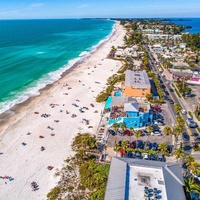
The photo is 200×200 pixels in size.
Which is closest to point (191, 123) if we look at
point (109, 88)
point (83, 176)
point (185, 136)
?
point (185, 136)

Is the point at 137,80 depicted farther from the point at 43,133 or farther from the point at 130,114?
the point at 43,133

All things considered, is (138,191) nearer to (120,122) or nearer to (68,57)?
(120,122)

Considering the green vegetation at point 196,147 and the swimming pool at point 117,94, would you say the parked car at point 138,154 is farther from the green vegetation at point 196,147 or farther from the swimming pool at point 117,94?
the swimming pool at point 117,94

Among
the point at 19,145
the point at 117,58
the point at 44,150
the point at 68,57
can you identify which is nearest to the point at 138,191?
the point at 44,150


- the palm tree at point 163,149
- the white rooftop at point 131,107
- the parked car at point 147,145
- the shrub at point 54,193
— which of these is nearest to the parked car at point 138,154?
the parked car at point 147,145

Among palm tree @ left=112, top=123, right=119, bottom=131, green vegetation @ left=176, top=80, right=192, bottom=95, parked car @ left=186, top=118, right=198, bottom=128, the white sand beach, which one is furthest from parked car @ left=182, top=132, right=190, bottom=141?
green vegetation @ left=176, top=80, right=192, bottom=95
